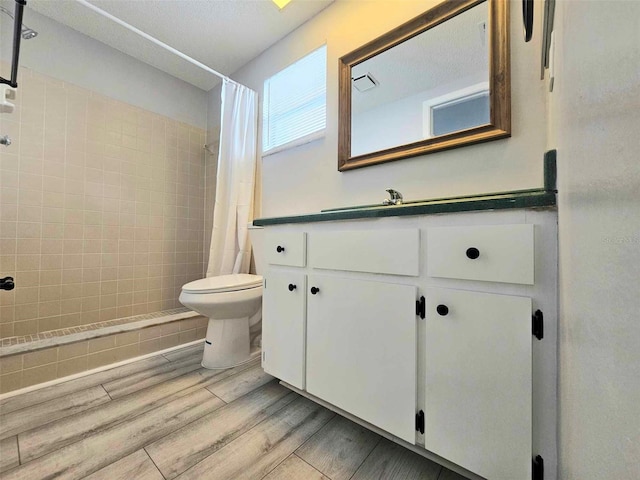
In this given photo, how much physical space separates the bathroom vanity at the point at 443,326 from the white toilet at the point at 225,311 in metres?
0.55

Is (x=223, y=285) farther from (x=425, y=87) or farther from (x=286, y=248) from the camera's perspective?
(x=425, y=87)

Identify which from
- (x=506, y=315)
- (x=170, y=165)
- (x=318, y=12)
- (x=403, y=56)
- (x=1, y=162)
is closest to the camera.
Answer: (x=506, y=315)

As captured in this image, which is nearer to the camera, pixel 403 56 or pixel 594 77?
pixel 594 77

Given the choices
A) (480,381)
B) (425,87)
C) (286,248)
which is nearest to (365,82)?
(425,87)

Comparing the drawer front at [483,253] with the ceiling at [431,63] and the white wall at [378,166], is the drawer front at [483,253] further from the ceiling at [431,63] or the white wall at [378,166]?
the ceiling at [431,63]

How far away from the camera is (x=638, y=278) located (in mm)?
143

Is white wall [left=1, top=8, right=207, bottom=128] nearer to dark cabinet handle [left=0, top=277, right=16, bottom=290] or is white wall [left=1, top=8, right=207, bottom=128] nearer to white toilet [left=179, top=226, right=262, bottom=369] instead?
dark cabinet handle [left=0, top=277, right=16, bottom=290]

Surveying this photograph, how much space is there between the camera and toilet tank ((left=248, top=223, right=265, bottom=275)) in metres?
2.00

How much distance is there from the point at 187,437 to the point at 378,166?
145 cm

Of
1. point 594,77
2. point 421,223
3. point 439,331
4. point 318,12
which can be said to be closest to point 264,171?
point 318,12

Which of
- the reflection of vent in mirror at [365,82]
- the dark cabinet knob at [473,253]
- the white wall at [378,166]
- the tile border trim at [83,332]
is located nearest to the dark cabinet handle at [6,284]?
the tile border trim at [83,332]

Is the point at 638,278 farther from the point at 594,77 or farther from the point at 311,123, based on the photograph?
the point at 311,123

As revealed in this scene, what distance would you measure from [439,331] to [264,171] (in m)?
1.69

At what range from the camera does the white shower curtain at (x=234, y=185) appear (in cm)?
197
